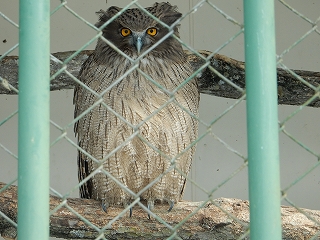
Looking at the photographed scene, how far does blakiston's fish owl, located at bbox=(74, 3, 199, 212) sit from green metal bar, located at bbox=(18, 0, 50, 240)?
155 centimetres

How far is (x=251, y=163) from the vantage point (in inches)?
54.6

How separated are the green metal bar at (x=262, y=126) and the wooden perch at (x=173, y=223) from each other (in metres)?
1.23

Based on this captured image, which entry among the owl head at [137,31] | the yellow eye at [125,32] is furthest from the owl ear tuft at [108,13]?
the yellow eye at [125,32]

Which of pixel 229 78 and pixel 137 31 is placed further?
pixel 229 78

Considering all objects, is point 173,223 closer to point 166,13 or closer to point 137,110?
point 137,110

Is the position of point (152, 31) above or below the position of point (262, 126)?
above

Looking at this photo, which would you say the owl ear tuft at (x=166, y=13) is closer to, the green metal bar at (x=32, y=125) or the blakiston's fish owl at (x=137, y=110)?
the blakiston's fish owl at (x=137, y=110)

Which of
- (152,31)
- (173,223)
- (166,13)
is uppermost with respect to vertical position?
(166,13)

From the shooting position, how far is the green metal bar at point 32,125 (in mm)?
1305

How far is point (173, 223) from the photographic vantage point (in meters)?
2.76

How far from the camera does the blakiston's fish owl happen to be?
9.69ft

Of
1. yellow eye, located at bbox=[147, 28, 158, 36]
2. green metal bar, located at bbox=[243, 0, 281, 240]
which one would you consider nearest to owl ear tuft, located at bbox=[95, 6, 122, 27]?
yellow eye, located at bbox=[147, 28, 158, 36]

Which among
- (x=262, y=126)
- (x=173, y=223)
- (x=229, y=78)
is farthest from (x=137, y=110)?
(x=262, y=126)

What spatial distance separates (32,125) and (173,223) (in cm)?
160
